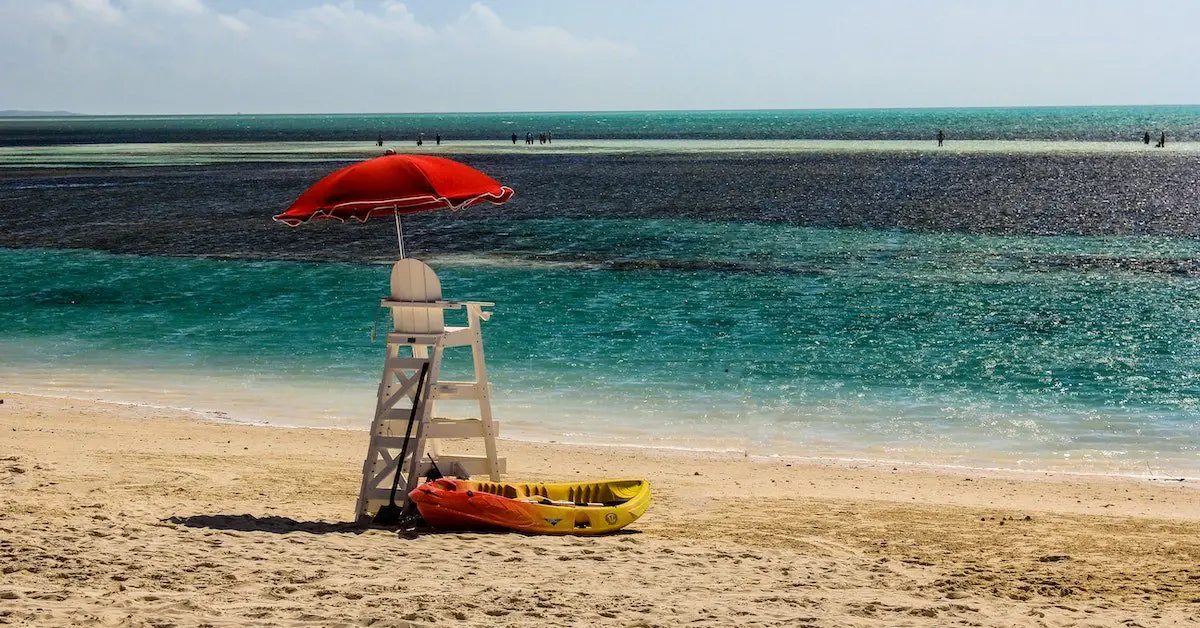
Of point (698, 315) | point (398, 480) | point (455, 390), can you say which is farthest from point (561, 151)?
point (398, 480)

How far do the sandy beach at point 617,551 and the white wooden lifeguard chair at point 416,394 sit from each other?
1.87ft

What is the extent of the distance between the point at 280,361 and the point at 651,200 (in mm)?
31966

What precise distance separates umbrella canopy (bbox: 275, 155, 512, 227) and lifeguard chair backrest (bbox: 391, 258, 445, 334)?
515mm

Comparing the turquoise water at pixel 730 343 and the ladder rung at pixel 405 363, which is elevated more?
the ladder rung at pixel 405 363

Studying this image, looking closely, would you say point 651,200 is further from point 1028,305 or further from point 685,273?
point 1028,305

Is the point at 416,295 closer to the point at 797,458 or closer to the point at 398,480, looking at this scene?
the point at 398,480

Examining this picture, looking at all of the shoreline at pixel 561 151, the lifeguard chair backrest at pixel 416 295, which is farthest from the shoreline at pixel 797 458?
the shoreline at pixel 561 151

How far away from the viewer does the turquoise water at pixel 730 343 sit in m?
15.3

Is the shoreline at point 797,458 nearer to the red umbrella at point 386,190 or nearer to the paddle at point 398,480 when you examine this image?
the paddle at point 398,480

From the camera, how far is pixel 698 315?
938 inches

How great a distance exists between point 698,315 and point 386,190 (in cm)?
1445

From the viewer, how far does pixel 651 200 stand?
50406mm

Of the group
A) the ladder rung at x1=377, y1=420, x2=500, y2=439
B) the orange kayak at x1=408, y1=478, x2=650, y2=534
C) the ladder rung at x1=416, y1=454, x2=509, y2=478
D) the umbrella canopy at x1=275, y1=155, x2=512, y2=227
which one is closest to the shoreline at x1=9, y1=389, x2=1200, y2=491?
the ladder rung at x1=416, y1=454, x2=509, y2=478

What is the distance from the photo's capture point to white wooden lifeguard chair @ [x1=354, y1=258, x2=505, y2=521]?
9.96 m
